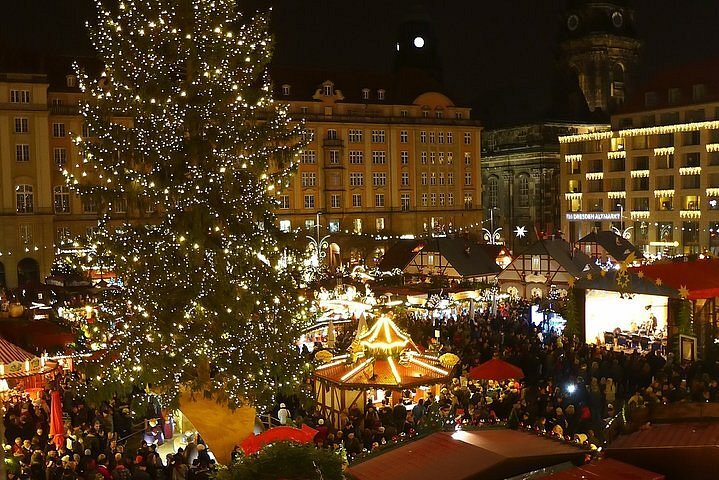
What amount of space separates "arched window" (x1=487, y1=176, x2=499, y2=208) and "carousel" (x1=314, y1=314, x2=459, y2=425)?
5647 centimetres

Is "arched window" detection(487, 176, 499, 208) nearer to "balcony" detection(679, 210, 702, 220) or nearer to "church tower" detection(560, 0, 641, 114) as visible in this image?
"church tower" detection(560, 0, 641, 114)

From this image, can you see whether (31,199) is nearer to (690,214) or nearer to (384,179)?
(384,179)

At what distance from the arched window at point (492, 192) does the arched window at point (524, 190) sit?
2783mm

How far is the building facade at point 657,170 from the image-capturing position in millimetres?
50438

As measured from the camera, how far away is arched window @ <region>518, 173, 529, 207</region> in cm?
6875

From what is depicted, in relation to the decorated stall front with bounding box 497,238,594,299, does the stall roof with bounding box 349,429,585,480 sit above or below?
below

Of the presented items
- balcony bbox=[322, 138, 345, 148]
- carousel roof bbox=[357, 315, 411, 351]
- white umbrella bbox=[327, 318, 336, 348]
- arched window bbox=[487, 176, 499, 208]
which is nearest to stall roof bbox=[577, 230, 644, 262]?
white umbrella bbox=[327, 318, 336, 348]

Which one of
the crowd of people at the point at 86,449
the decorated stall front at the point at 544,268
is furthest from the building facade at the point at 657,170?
the crowd of people at the point at 86,449

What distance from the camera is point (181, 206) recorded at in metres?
12.9

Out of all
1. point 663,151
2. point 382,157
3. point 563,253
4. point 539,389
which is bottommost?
point 539,389

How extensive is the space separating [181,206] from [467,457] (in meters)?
7.27

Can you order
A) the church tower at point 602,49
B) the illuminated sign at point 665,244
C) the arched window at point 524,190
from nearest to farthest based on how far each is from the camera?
1. the illuminated sign at point 665,244
2. the church tower at point 602,49
3. the arched window at point 524,190

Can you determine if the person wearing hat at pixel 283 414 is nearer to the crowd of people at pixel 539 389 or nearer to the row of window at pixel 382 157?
the crowd of people at pixel 539 389

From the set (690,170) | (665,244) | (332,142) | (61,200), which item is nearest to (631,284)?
(690,170)
